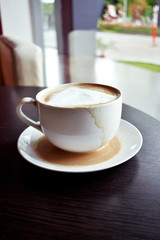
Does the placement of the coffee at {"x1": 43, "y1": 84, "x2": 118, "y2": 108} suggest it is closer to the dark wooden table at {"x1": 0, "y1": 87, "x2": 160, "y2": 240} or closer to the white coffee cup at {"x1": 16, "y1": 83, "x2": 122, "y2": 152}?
the white coffee cup at {"x1": 16, "y1": 83, "x2": 122, "y2": 152}

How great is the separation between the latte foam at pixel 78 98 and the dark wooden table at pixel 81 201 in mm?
111

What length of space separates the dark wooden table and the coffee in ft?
0.36

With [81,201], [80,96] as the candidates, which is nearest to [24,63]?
[80,96]

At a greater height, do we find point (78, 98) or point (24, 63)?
point (78, 98)

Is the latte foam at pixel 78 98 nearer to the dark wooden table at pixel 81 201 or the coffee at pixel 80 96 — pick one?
the coffee at pixel 80 96

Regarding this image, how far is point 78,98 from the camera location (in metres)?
0.45

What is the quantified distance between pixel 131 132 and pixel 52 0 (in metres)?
2.72

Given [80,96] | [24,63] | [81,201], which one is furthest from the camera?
[24,63]

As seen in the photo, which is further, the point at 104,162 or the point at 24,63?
the point at 24,63

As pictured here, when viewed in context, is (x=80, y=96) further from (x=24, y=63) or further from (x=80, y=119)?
(x=24, y=63)

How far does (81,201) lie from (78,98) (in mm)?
177

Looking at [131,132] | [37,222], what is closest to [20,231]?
[37,222]

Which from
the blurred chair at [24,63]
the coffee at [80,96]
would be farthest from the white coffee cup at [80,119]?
the blurred chair at [24,63]

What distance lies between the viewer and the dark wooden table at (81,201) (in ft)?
0.98
